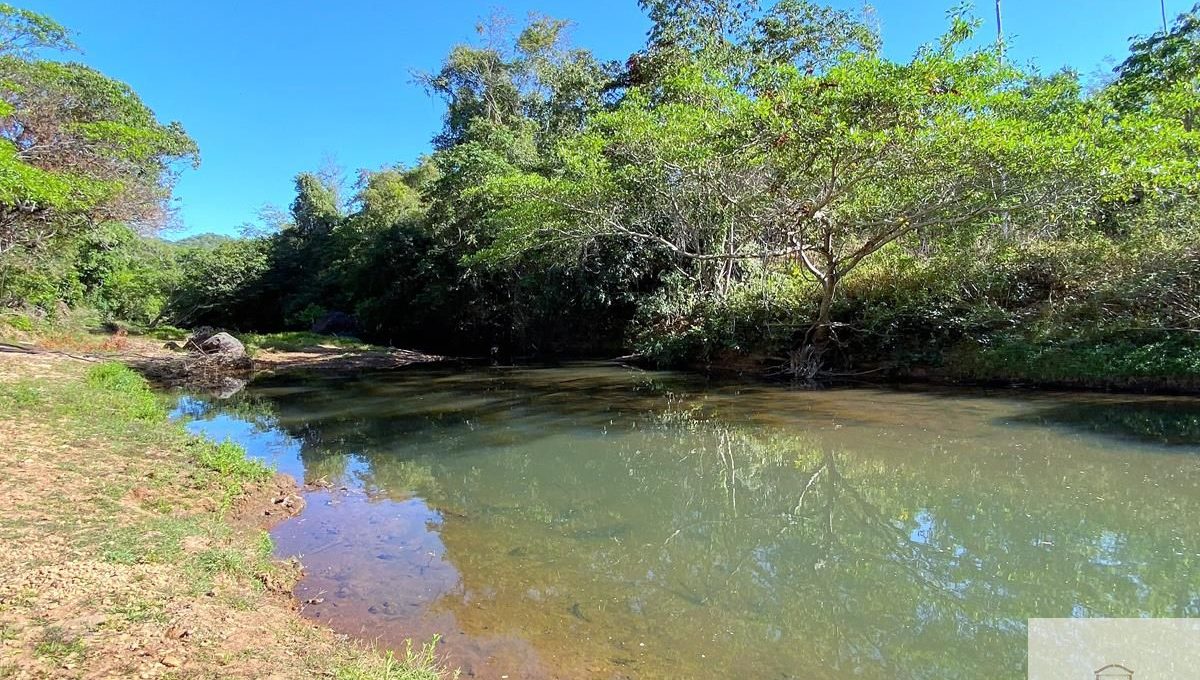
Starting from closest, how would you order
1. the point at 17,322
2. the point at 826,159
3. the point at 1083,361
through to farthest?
the point at 826,159 < the point at 1083,361 < the point at 17,322

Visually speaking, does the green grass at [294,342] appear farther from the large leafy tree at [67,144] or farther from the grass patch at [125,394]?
the grass patch at [125,394]

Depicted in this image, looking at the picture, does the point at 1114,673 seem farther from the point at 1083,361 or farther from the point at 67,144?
the point at 67,144

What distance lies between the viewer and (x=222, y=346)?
64.1 feet

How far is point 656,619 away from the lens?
4059 millimetres

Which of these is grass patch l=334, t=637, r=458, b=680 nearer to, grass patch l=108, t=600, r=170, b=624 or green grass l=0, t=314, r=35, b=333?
grass patch l=108, t=600, r=170, b=624

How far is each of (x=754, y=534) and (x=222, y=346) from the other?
19148 mm

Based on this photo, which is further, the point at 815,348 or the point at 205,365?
the point at 205,365

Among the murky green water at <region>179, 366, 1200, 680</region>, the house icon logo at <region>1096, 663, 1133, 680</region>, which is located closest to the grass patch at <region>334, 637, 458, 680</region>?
the murky green water at <region>179, 366, 1200, 680</region>

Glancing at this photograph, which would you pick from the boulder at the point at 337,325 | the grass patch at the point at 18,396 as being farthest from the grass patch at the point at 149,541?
the boulder at the point at 337,325

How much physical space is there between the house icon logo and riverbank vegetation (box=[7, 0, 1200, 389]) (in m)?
7.59

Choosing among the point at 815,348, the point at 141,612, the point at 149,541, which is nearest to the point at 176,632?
the point at 141,612

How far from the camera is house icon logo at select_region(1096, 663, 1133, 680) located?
3119 mm

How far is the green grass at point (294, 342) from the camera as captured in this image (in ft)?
78.4

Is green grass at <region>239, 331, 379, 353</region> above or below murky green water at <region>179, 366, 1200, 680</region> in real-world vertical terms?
above
